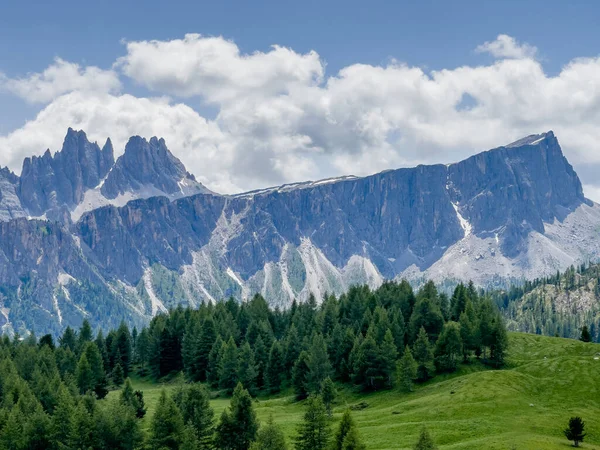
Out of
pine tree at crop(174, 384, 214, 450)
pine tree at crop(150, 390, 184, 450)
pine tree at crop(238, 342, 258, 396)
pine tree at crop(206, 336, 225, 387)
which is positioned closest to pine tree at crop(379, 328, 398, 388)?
pine tree at crop(238, 342, 258, 396)

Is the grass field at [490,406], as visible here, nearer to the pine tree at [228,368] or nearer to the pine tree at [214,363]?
the pine tree at [228,368]

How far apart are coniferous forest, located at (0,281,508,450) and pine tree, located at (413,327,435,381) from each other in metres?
0.23

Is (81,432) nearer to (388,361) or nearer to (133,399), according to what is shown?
(133,399)

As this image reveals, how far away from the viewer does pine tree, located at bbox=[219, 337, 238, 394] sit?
141125 millimetres

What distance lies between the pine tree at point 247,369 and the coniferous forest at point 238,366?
238 mm

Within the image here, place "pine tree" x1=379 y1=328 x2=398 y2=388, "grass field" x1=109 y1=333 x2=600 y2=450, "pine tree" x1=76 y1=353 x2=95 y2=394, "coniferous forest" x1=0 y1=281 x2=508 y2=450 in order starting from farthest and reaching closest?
"pine tree" x1=76 y1=353 x2=95 y2=394 < "pine tree" x1=379 y1=328 x2=398 y2=388 < "coniferous forest" x1=0 y1=281 x2=508 y2=450 < "grass field" x1=109 y1=333 x2=600 y2=450

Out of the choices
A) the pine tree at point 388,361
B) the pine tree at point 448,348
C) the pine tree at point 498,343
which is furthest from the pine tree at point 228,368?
the pine tree at point 498,343

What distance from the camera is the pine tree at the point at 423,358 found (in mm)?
125438

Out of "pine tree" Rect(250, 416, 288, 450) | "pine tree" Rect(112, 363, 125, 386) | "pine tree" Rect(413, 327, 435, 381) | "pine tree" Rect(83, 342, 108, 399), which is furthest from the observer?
"pine tree" Rect(112, 363, 125, 386)

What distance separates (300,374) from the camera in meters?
130

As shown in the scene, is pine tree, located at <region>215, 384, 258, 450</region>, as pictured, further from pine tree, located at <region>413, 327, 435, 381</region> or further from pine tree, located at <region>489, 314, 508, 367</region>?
pine tree, located at <region>489, 314, 508, 367</region>

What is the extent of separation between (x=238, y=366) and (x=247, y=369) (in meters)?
2.54

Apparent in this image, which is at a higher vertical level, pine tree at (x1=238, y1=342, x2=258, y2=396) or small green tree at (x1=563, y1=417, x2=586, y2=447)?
pine tree at (x1=238, y1=342, x2=258, y2=396)

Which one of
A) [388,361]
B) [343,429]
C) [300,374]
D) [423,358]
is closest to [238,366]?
[300,374]
